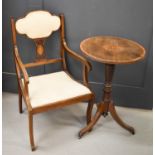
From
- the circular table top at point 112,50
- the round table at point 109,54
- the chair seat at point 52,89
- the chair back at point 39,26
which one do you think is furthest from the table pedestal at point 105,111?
the chair back at point 39,26

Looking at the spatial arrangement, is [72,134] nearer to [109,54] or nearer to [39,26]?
[109,54]

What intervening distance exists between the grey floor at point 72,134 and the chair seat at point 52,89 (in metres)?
0.43

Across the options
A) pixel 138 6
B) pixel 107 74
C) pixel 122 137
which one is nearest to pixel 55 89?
pixel 107 74

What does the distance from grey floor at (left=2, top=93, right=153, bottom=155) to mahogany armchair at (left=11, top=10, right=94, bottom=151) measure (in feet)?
0.45

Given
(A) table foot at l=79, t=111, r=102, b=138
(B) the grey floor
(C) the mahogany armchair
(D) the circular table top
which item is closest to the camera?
(D) the circular table top

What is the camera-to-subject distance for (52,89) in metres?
2.20

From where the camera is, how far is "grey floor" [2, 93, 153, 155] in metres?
2.22

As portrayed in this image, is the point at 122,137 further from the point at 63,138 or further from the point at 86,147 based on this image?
the point at 63,138

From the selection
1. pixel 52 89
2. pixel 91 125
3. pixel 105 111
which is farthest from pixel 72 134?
pixel 52 89

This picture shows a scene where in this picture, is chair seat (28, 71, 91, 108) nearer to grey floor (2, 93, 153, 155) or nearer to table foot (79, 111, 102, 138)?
table foot (79, 111, 102, 138)

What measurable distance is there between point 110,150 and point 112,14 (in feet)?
3.86

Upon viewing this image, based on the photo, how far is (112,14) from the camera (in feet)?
7.83

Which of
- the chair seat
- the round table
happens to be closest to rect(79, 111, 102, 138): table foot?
the round table

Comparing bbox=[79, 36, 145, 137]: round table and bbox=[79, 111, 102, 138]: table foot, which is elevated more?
bbox=[79, 36, 145, 137]: round table
